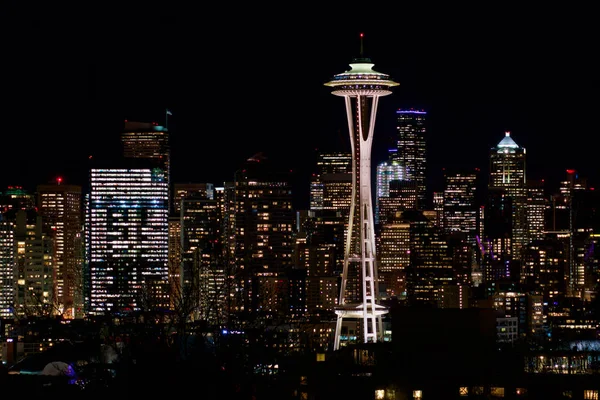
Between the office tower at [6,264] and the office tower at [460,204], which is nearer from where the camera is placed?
the office tower at [6,264]

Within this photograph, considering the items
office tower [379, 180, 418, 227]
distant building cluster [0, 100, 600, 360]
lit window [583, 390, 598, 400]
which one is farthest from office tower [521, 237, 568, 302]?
lit window [583, 390, 598, 400]

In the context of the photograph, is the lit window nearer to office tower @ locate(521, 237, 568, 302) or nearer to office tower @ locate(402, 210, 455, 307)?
office tower @ locate(402, 210, 455, 307)

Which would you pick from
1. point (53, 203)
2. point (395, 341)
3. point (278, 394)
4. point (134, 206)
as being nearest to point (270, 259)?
point (134, 206)

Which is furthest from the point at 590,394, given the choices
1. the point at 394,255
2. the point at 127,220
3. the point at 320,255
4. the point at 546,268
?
the point at 394,255

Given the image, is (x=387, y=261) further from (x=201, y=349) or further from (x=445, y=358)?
(x=201, y=349)

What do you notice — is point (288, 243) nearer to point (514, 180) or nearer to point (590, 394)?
point (514, 180)

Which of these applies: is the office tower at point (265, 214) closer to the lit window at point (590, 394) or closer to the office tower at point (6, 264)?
the office tower at point (6, 264)

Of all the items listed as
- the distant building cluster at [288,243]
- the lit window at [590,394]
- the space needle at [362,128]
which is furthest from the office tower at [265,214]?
the lit window at [590,394]
